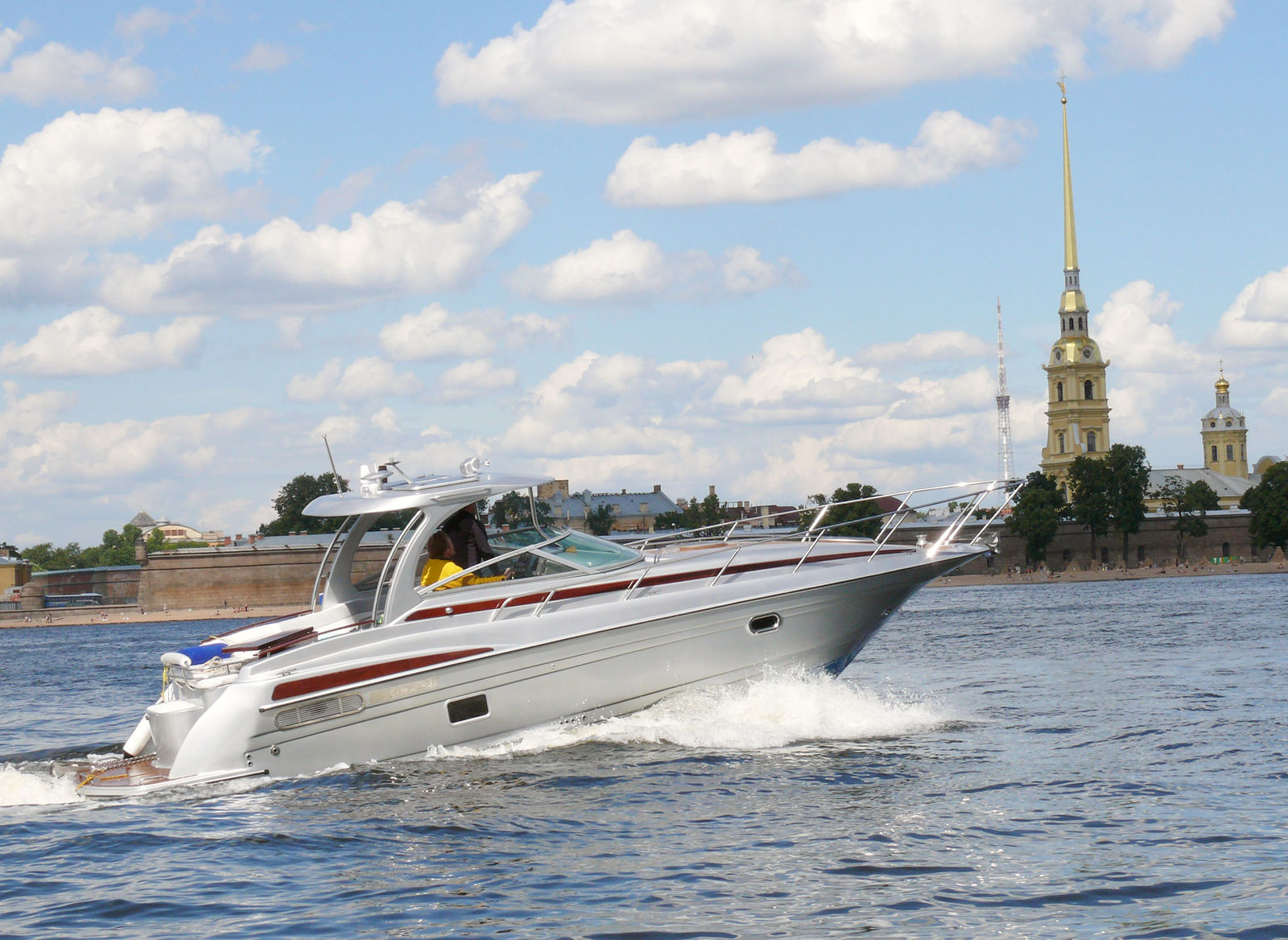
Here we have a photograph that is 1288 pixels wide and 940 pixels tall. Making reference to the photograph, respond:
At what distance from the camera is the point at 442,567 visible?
1123cm

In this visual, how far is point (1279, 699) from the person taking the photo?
49.0 feet

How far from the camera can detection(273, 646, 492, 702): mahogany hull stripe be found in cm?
1027

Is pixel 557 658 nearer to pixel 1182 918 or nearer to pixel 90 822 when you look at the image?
pixel 90 822

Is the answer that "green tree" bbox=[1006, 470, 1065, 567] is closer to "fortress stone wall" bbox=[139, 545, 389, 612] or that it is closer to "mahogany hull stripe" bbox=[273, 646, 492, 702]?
"fortress stone wall" bbox=[139, 545, 389, 612]

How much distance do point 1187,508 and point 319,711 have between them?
100322 millimetres

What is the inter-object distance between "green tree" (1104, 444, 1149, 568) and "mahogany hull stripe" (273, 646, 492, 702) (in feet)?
306

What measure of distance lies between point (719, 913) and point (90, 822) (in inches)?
202

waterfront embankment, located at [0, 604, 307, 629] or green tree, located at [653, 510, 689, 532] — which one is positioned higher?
green tree, located at [653, 510, 689, 532]

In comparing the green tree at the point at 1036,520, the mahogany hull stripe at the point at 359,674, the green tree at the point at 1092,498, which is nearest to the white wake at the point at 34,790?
the mahogany hull stripe at the point at 359,674

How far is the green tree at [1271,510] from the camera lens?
94.2m

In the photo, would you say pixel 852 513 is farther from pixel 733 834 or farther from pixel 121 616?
pixel 733 834

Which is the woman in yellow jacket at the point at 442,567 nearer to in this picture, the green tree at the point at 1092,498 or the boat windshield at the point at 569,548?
the boat windshield at the point at 569,548

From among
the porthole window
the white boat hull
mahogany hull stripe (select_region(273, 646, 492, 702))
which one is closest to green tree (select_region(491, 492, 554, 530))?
the white boat hull

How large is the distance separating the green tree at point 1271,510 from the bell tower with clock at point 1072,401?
118 ft
